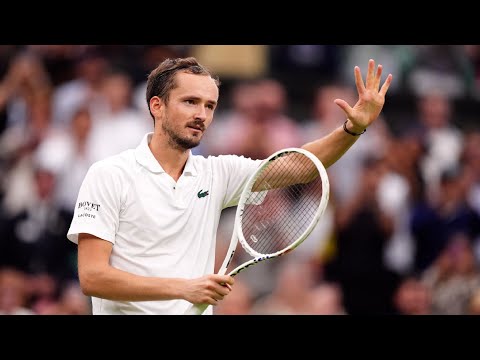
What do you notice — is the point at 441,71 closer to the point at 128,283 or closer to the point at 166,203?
the point at 166,203

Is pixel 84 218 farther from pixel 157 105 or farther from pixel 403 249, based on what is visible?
pixel 403 249

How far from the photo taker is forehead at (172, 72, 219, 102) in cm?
534

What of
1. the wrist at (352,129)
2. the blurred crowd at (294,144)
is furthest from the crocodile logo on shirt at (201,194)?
the blurred crowd at (294,144)

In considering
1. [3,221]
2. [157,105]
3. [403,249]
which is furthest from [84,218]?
[403,249]

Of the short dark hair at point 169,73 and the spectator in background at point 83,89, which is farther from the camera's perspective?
the spectator in background at point 83,89

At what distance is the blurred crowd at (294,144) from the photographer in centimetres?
945

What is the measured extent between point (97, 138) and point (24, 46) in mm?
1740

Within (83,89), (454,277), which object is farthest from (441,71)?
(83,89)

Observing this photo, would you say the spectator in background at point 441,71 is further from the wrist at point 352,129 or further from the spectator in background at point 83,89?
the wrist at point 352,129

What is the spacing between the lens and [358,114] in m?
→ 5.39

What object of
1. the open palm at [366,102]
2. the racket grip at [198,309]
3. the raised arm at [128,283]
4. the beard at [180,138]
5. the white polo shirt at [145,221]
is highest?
the open palm at [366,102]

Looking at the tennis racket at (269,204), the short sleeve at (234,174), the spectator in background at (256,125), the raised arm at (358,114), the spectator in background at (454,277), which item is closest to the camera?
the tennis racket at (269,204)

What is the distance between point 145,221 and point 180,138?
49 centimetres

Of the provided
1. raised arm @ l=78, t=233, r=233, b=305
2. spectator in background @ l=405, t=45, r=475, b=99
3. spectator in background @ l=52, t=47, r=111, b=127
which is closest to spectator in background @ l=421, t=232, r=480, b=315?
spectator in background @ l=405, t=45, r=475, b=99
